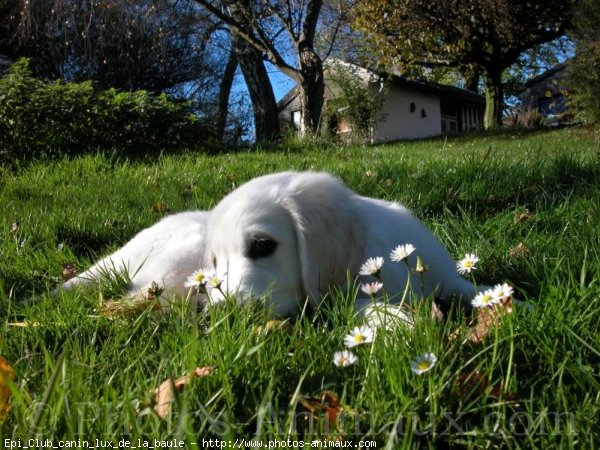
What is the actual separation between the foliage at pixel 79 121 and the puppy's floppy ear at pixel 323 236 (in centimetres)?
722

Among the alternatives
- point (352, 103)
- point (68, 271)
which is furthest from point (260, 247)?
point (352, 103)

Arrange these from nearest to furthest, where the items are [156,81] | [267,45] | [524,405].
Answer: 1. [524,405]
2. [267,45]
3. [156,81]

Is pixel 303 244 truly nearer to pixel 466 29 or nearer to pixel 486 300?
pixel 486 300

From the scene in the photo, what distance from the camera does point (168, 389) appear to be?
1.47 m

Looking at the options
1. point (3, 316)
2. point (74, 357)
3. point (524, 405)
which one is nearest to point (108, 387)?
point (74, 357)

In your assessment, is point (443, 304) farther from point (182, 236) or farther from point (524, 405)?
point (182, 236)

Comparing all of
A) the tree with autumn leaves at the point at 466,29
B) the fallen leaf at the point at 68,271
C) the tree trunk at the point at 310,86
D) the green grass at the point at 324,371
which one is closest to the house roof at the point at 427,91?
the tree with autumn leaves at the point at 466,29

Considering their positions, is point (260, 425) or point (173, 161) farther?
point (173, 161)

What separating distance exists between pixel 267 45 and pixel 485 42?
49.9 feet

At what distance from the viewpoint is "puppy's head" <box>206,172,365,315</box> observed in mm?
2473

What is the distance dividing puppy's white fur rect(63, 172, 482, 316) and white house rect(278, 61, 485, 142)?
96.6ft

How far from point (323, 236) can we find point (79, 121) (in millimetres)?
8395

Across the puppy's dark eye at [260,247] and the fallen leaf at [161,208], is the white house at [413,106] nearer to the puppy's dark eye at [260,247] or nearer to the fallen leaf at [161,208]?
the fallen leaf at [161,208]

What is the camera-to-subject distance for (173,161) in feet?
27.0
